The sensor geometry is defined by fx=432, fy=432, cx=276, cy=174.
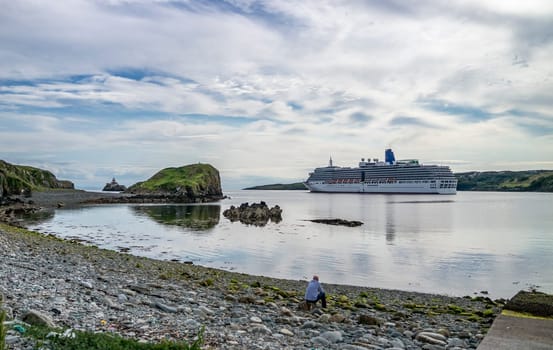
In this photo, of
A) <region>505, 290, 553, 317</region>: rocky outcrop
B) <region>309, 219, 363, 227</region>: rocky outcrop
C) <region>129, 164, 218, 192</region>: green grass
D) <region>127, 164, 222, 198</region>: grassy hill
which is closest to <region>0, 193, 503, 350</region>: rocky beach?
<region>505, 290, 553, 317</region>: rocky outcrop

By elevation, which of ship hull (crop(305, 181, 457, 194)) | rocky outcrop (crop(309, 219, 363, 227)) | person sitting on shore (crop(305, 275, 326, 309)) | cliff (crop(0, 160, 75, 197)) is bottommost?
rocky outcrop (crop(309, 219, 363, 227))

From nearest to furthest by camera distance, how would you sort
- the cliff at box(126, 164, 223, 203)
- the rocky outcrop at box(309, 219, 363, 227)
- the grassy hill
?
1. the rocky outcrop at box(309, 219, 363, 227)
2. the cliff at box(126, 164, 223, 203)
3. the grassy hill

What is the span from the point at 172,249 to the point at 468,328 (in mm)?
24833

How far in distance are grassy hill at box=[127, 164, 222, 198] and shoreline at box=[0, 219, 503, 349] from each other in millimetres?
124955

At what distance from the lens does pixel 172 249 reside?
32.9 m

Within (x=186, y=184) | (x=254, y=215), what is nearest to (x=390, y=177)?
(x=186, y=184)

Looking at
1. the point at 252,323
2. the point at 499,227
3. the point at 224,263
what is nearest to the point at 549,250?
the point at 499,227

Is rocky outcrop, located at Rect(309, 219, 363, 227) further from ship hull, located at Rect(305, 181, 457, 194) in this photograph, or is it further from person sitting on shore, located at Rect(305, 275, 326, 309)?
ship hull, located at Rect(305, 181, 457, 194)

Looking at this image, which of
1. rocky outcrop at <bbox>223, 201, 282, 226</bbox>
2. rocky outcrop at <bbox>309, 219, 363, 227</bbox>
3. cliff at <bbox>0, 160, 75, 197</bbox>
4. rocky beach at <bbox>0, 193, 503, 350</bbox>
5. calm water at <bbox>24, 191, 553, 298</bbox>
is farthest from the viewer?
cliff at <bbox>0, 160, 75, 197</bbox>

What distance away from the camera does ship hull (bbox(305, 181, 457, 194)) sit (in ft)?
534

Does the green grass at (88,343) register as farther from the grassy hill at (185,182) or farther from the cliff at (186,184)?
the grassy hill at (185,182)

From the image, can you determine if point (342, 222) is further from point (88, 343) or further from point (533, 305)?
point (88, 343)

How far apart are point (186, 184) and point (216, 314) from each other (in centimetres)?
13900

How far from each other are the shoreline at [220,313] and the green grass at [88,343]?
29 cm
